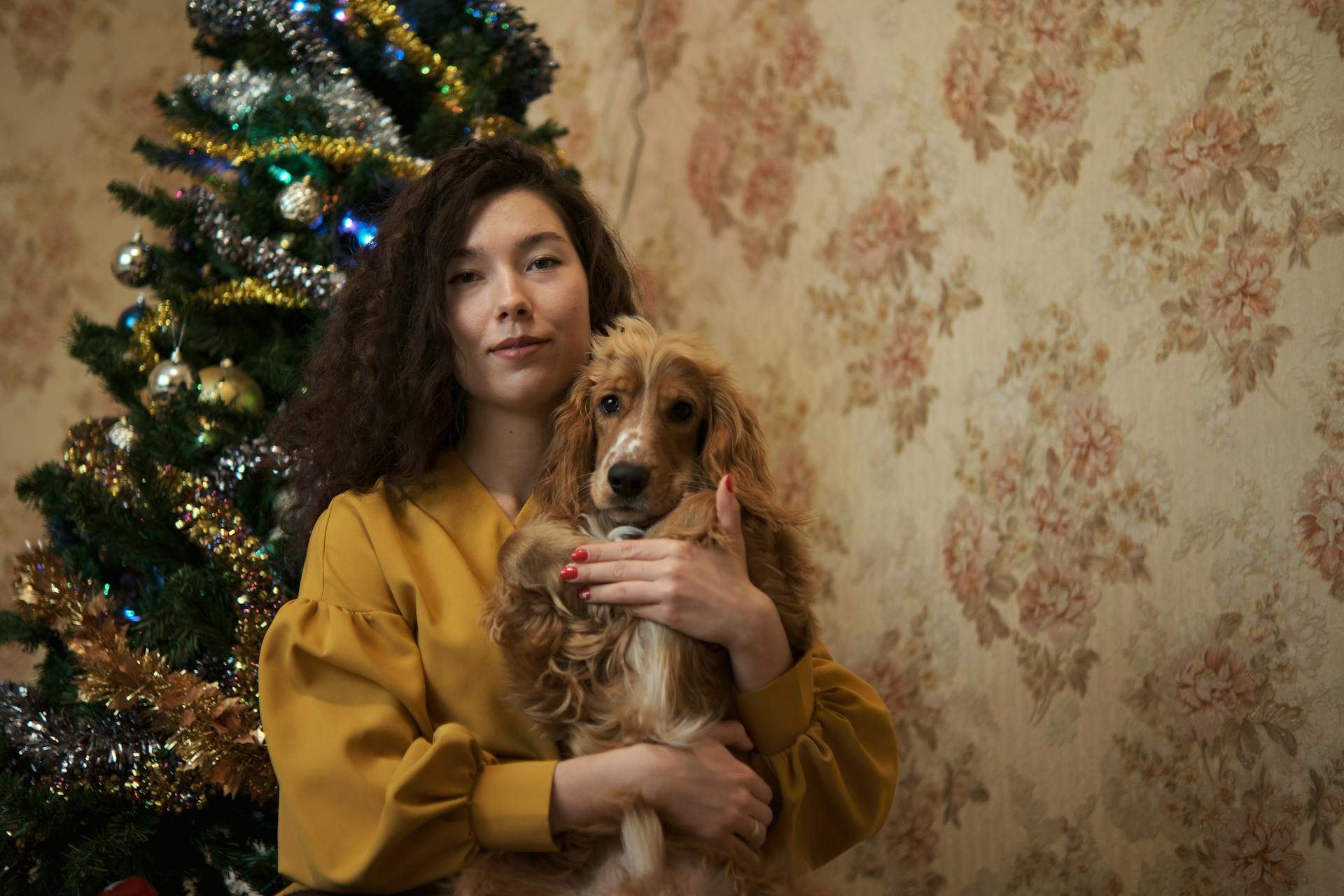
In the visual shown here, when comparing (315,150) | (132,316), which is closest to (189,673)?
(132,316)

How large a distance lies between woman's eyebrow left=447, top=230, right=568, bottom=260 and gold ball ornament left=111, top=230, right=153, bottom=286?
69 centimetres

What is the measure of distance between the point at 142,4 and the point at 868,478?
264 cm

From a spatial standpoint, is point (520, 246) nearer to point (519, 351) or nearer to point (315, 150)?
point (519, 351)

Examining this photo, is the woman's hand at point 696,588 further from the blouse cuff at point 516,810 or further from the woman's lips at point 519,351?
the woman's lips at point 519,351

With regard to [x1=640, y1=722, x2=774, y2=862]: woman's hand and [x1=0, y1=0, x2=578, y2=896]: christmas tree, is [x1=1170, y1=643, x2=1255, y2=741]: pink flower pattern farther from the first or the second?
[x1=0, y1=0, x2=578, y2=896]: christmas tree

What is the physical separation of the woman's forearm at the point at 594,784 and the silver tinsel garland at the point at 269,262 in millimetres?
1016

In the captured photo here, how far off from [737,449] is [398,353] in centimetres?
61

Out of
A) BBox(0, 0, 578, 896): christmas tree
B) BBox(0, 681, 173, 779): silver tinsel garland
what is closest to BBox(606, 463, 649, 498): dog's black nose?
BBox(0, 0, 578, 896): christmas tree

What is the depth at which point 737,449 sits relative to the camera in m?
1.42

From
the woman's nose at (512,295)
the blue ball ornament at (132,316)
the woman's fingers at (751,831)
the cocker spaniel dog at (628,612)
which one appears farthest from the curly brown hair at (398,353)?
the woman's fingers at (751,831)

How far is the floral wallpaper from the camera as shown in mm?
1962

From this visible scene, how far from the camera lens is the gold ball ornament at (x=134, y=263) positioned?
1.92 metres

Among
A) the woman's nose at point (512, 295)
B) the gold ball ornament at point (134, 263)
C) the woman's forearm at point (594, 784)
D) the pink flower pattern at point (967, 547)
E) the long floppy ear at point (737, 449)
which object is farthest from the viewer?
the pink flower pattern at point (967, 547)

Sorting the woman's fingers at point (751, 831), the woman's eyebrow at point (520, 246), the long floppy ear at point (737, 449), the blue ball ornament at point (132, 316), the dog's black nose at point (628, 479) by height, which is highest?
the blue ball ornament at point (132, 316)
